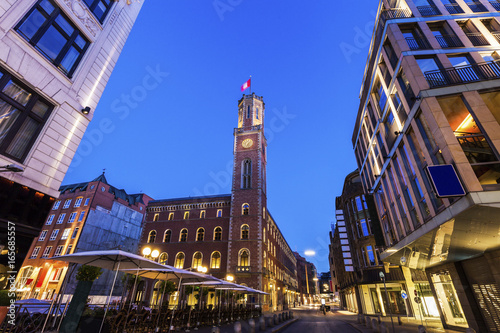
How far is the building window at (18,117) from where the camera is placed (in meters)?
7.60

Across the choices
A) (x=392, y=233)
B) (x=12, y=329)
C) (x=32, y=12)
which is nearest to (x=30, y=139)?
(x=32, y=12)

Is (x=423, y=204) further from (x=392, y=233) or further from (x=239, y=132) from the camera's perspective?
(x=239, y=132)

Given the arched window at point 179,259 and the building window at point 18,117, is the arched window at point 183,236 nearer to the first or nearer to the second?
the arched window at point 179,259

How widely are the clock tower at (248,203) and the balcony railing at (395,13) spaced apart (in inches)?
1177

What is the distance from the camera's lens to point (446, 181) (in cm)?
897

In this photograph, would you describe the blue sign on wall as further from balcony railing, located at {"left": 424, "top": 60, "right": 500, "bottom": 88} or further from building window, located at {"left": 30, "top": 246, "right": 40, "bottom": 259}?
building window, located at {"left": 30, "top": 246, "right": 40, "bottom": 259}

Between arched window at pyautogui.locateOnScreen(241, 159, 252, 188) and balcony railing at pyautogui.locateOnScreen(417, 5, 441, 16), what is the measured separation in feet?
106

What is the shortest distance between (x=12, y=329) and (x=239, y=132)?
41.8 metres

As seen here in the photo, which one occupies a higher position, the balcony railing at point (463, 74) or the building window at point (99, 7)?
the building window at point (99, 7)

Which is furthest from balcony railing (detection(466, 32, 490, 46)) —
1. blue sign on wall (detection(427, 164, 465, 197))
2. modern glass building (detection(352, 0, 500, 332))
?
blue sign on wall (detection(427, 164, 465, 197))

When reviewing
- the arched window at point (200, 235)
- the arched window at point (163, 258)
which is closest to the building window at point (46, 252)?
the arched window at point (163, 258)

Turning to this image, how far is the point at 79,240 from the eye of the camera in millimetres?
39375

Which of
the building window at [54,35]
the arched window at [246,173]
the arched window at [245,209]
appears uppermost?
the arched window at [246,173]

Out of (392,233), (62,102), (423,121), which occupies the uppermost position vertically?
(423,121)
